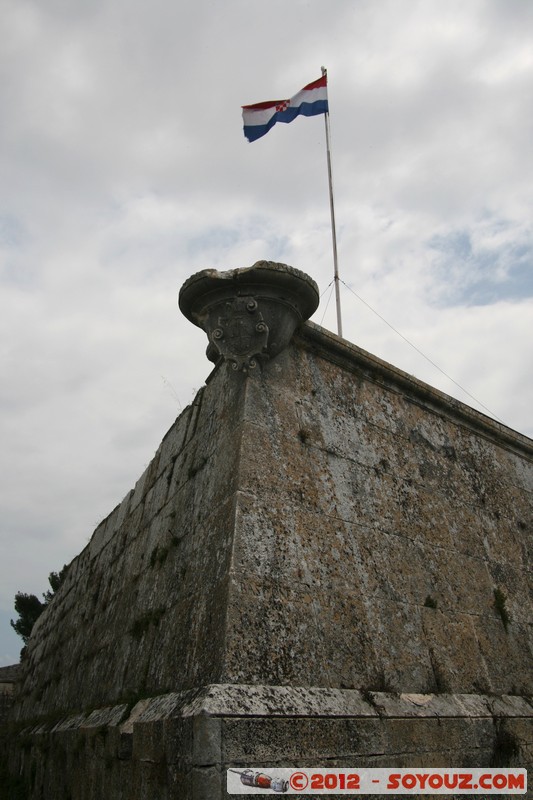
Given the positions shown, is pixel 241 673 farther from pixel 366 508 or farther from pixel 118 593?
pixel 118 593

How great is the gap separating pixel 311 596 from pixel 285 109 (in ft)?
22.0

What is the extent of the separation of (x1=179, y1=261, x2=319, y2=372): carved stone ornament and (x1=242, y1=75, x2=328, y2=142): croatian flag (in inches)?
157

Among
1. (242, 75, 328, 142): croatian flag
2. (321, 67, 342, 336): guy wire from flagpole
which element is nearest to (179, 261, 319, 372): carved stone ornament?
(321, 67, 342, 336): guy wire from flagpole

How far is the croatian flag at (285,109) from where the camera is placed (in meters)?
8.31

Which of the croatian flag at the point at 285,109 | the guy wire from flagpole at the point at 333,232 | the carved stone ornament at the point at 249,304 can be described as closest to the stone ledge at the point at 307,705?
the carved stone ornament at the point at 249,304

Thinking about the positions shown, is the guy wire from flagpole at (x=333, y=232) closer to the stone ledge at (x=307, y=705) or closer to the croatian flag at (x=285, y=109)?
the croatian flag at (x=285, y=109)

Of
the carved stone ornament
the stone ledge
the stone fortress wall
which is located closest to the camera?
the stone ledge

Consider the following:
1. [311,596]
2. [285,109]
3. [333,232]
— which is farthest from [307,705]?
[285,109]

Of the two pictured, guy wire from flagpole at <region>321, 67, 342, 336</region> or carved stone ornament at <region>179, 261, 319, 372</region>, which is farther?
guy wire from flagpole at <region>321, 67, 342, 336</region>

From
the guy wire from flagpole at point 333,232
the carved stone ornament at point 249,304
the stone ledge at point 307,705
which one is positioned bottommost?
the stone ledge at point 307,705

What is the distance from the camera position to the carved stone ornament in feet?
16.8

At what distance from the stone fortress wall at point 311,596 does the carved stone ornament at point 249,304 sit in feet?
0.81

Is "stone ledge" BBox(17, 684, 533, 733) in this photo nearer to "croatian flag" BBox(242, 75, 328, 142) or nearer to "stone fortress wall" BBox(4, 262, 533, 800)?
"stone fortress wall" BBox(4, 262, 533, 800)

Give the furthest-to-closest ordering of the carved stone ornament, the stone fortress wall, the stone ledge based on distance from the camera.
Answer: the carved stone ornament < the stone fortress wall < the stone ledge
